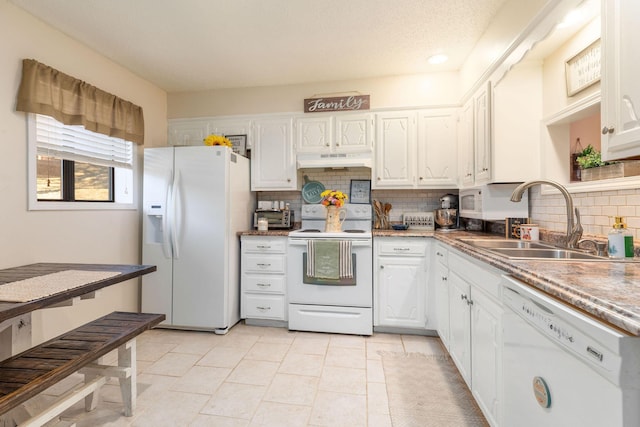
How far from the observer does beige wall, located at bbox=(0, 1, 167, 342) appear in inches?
81.3

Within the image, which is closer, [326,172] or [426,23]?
[426,23]

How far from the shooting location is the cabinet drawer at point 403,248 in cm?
281

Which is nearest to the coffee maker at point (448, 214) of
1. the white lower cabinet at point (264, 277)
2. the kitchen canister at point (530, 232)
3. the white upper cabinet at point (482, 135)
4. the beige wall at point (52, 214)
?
the white upper cabinet at point (482, 135)

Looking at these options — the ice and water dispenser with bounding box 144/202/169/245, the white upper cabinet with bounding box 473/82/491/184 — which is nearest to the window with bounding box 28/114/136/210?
the ice and water dispenser with bounding box 144/202/169/245

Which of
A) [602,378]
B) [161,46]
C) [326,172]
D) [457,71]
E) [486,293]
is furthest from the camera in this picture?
[326,172]

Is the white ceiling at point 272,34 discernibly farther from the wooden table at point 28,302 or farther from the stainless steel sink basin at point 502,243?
the wooden table at point 28,302

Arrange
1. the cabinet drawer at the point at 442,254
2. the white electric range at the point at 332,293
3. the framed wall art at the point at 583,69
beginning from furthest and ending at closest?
the white electric range at the point at 332,293 → the cabinet drawer at the point at 442,254 → the framed wall art at the point at 583,69

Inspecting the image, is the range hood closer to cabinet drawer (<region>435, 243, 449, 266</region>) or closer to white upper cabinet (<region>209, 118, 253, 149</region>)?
white upper cabinet (<region>209, 118, 253, 149</region>)

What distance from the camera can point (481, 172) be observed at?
249 cm

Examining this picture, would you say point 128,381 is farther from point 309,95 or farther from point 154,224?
point 309,95

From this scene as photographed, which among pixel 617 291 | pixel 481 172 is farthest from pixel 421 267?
pixel 617 291

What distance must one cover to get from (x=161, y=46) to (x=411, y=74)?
238 centimetres

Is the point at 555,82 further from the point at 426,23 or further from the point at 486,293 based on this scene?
the point at 486,293

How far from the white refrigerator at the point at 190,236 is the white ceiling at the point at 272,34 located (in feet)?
2.82
